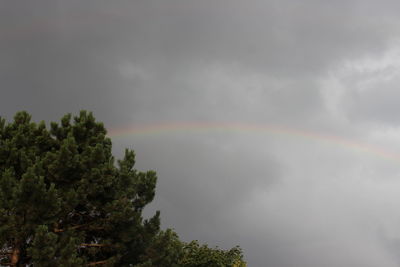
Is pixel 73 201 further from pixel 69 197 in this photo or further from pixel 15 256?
pixel 15 256

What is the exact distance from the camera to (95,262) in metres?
24.6

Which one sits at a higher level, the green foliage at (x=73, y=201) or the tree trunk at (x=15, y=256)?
the green foliage at (x=73, y=201)

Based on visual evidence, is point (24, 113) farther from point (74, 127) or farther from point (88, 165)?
point (88, 165)

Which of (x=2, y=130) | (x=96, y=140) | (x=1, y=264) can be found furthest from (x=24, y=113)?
(x=1, y=264)

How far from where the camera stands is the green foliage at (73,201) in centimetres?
2159

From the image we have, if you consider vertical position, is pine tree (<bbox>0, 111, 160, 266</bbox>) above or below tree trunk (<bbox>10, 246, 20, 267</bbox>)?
above

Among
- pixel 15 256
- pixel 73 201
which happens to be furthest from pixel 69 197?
pixel 15 256

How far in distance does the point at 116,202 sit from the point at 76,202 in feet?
→ 7.18

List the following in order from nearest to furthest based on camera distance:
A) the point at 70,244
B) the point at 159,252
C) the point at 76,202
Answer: the point at 70,244 < the point at 76,202 < the point at 159,252

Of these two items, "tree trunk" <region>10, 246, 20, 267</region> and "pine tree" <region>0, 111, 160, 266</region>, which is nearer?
"pine tree" <region>0, 111, 160, 266</region>

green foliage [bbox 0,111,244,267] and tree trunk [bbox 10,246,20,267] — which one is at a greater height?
green foliage [bbox 0,111,244,267]

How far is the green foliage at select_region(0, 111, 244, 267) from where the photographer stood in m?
21.6

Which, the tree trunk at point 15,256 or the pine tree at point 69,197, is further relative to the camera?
the tree trunk at point 15,256

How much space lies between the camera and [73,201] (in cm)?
2300
